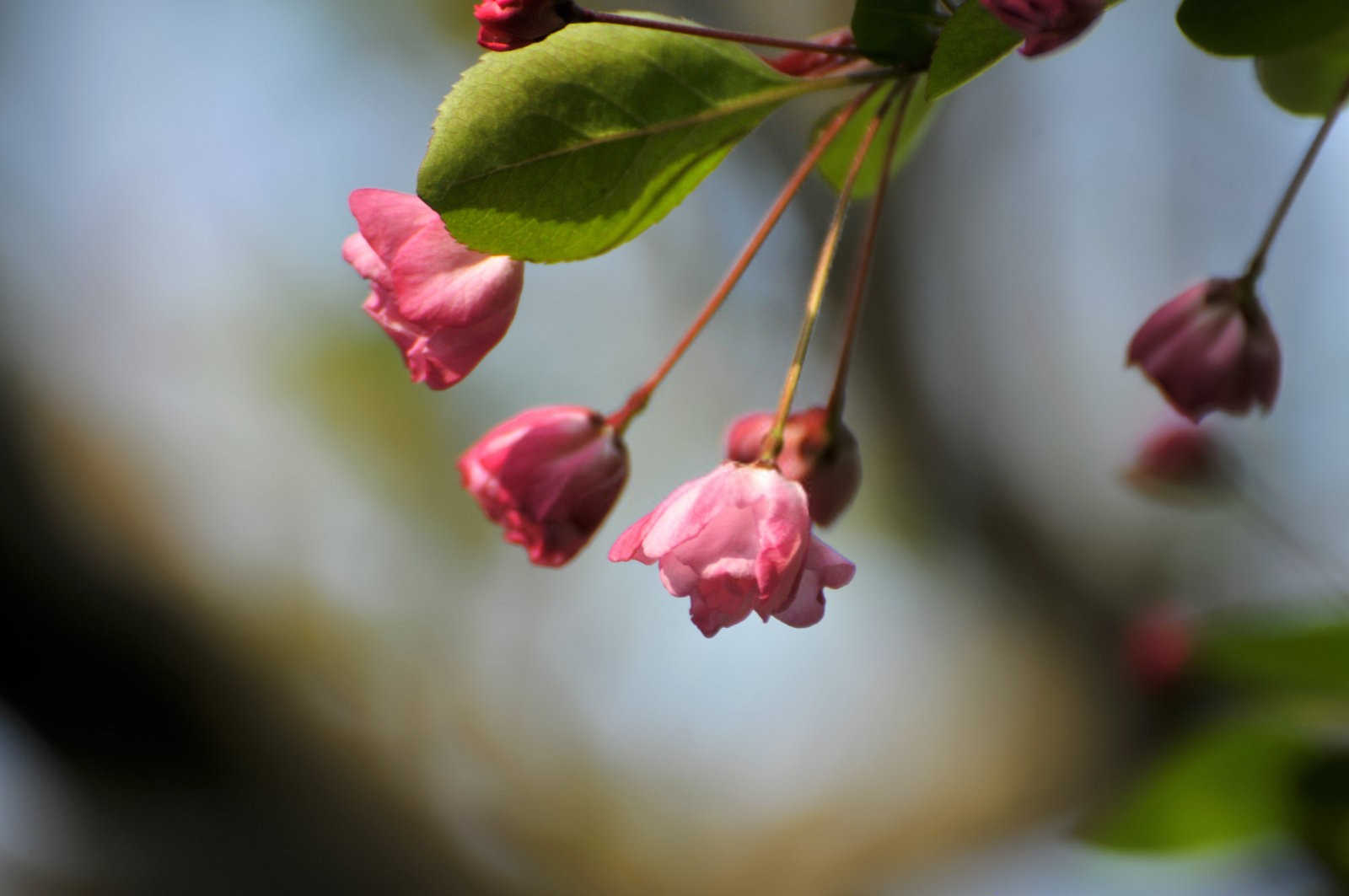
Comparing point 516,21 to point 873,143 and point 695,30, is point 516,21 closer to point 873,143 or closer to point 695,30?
point 695,30

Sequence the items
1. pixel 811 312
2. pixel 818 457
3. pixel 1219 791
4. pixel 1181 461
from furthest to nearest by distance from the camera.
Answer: pixel 1181 461, pixel 1219 791, pixel 818 457, pixel 811 312

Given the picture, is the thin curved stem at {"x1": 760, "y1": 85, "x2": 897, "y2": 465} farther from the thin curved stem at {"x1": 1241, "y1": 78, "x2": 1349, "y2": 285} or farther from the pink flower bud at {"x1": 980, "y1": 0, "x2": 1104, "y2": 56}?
the thin curved stem at {"x1": 1241, "y1": 78, "x2": 1349, "y2": 285}

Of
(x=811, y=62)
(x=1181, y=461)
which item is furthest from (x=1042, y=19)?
(x=1181, y=461)

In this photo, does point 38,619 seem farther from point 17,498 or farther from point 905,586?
point 905,586

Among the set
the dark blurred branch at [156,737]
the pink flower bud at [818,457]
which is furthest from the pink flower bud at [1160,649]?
the pink flower bud at [818,457]

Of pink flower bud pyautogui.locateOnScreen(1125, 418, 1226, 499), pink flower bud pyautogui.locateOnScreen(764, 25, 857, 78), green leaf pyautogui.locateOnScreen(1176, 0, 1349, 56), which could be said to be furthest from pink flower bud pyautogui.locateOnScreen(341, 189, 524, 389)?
pink flower bud pyautogui.locateOnScreen(1125, 418, 1226, 499)
